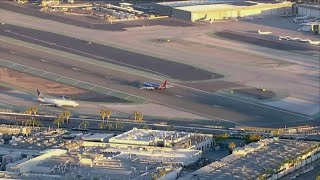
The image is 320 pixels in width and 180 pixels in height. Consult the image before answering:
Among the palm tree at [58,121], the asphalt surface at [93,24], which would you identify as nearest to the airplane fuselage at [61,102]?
the palm tree at [58,121]

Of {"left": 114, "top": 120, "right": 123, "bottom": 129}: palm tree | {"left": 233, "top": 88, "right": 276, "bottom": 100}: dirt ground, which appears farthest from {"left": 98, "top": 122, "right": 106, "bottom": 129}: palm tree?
{"left": 233, "top": 88, "right": 276, "bottom": 100}: dirt ground

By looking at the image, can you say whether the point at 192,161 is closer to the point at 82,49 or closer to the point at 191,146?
the point at 191,146

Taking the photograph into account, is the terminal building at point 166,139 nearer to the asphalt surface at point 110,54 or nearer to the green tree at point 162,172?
the green tree at point 162,172

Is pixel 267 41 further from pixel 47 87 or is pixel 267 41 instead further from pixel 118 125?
pixel 118 125

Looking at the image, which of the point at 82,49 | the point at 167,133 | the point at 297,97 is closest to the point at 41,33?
the point at 82,49

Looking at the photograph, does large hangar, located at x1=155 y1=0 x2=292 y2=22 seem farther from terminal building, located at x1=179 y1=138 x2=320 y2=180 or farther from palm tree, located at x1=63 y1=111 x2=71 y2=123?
terminal building, located at x1=179 y1=138 x2=320 y2=180
